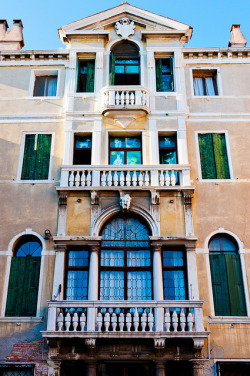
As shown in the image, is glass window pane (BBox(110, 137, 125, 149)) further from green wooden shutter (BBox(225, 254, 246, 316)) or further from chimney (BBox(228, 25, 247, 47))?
chimney (BBox(228, 25, 247, 47))

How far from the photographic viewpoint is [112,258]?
16.0 meters

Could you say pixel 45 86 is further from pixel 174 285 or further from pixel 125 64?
pixel 174 285

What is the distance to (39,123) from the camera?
60.8ft

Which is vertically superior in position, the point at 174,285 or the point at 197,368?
the point at 174,285

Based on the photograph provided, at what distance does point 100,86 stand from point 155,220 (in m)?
6.50

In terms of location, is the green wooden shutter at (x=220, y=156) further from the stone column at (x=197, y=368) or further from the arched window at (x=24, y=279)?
the arched window at (x=24, y=279)

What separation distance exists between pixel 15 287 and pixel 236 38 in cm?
1466

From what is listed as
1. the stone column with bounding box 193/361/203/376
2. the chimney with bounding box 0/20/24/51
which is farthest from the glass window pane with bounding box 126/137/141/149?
the stone column with bounding box 193/361/203/376

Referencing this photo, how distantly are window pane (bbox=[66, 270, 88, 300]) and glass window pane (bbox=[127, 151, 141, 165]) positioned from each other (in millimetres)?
4837

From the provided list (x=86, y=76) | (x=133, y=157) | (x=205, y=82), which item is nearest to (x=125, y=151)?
(x=133, y=157)

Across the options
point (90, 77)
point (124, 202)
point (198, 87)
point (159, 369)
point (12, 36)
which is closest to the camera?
point (159, 369)

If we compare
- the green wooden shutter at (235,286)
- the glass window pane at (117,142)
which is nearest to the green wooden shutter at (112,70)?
the glass window pane at (117,142)

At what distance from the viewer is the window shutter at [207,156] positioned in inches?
688

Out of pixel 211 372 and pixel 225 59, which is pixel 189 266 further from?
pixel 225 59
